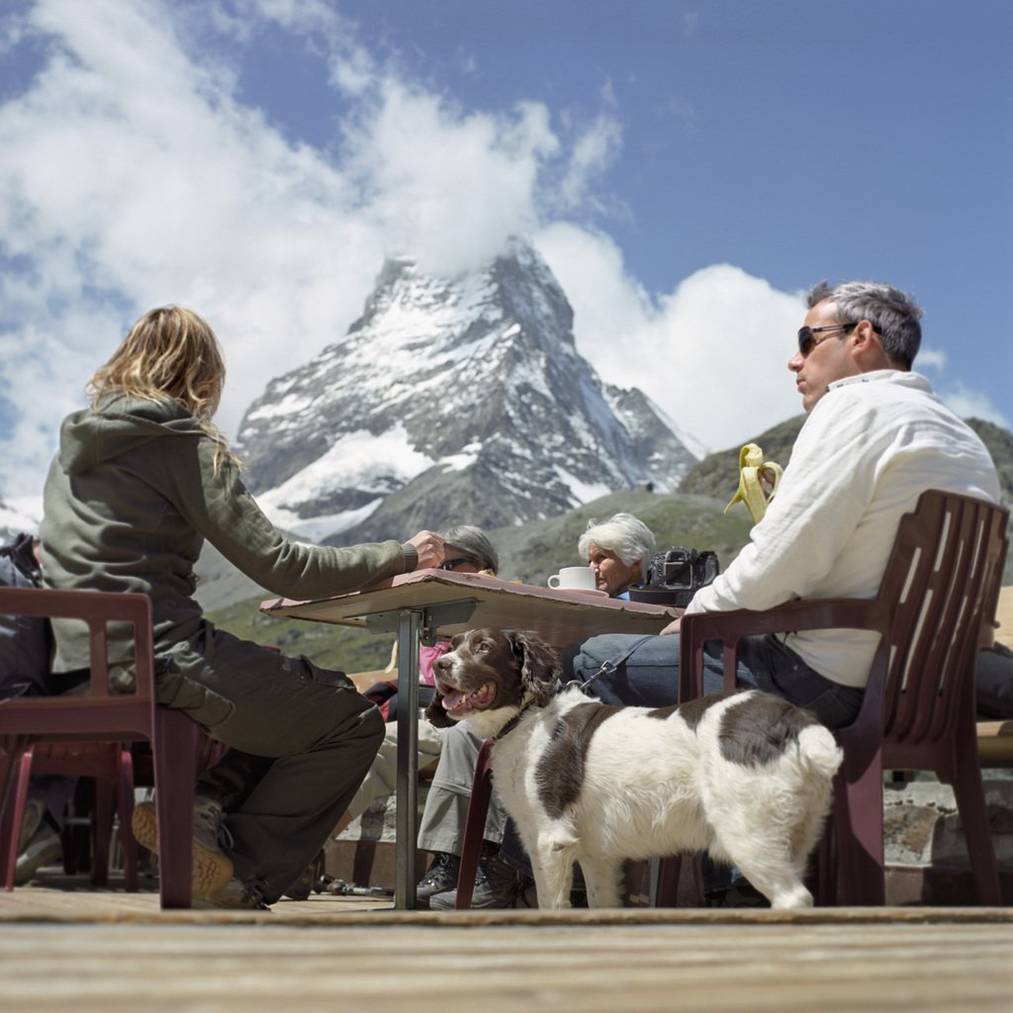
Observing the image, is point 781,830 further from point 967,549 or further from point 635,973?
point 635,973

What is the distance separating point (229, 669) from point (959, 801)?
1853 mm

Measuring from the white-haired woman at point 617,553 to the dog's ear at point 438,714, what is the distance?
5.32 feet

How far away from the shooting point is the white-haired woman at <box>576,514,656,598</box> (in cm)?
554

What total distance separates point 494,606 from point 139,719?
3.91ft

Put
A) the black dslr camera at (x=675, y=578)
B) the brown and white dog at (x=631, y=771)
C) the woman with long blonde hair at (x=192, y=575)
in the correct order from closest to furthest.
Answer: the brown and white dog at (x=631, y=771)
the woman with long blonde hair at (x=192, y=575)
the black dslr camera at (x=675, y=578)

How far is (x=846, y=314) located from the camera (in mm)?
3795

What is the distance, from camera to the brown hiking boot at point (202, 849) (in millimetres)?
3537

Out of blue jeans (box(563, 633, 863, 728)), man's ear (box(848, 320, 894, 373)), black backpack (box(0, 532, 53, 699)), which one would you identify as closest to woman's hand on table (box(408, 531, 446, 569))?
blue jeans (box(563, 633, 863, 728))

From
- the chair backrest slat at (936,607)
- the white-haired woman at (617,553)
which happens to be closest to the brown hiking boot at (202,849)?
the chair backrest slat at (936,607)

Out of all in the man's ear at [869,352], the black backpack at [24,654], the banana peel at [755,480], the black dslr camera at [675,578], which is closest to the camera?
the man's ear at [869,352]

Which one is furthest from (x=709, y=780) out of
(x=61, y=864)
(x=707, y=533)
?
(x=707, y=533)

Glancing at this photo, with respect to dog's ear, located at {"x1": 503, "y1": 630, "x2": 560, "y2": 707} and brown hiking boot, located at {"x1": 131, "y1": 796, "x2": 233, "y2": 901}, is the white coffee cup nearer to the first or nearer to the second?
dog's ear, located at {"x1": 503, "y1": 630, "x2": 560, "y2": 707}

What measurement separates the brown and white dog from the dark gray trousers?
0.97ft

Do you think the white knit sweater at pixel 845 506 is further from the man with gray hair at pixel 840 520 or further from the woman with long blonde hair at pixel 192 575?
the woman with long blonde hair at pixel 192 575
